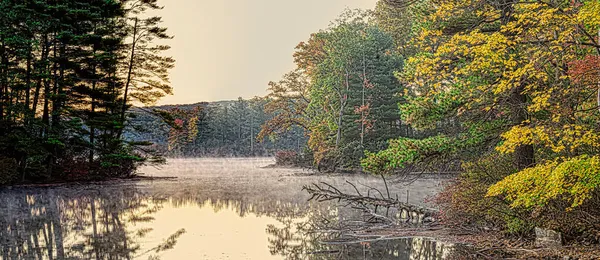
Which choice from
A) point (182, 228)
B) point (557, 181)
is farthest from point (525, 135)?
point (182, 228)

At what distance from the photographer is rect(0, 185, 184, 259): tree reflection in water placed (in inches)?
376

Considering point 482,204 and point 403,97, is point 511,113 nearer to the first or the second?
point 482,204

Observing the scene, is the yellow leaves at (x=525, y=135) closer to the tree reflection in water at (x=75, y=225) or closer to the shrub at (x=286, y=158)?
the tree reflection in water at (x=75, y=225)

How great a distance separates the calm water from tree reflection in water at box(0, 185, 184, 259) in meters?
0.02

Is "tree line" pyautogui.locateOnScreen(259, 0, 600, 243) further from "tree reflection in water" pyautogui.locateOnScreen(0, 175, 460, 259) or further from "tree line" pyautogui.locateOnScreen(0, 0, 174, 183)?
"tree line" pyautogui.locateOnScreen(0, 0, 174, 183)

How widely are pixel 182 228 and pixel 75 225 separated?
2.92m

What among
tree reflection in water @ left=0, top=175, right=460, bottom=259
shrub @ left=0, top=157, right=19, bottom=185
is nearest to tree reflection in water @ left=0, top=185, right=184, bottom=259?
tree reflection in water @ left=0, top=175, right=460, bottom=259

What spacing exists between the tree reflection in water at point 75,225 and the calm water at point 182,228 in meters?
0.02

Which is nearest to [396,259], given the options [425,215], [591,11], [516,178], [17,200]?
[516,178]

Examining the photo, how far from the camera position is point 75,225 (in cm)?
1290

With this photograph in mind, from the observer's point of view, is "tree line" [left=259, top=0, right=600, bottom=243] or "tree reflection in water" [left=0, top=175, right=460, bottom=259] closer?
"tree line" [left=259, top=0, right=600, bottom=243]

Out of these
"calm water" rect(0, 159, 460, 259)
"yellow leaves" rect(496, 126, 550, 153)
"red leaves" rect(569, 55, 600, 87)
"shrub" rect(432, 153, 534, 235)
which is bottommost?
"calm water" rect(0, 159, 460, 259)

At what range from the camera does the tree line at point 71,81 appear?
1010 inches

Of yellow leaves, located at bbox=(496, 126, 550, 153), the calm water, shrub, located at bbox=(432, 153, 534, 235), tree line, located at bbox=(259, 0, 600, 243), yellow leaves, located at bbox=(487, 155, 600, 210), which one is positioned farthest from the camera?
shrub, located at bbox=(432, 153, 534, 235)
